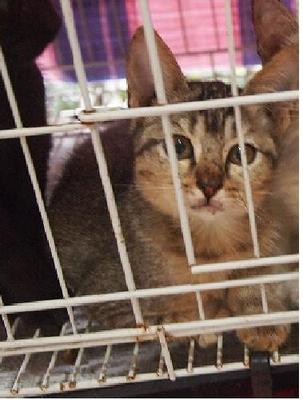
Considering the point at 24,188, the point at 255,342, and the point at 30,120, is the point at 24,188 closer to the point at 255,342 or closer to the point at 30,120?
the point at 30,120

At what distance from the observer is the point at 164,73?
0.92 meters

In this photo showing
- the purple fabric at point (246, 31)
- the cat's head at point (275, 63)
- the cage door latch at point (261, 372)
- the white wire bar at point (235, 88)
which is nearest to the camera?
the white wire bar at point (235, 88)

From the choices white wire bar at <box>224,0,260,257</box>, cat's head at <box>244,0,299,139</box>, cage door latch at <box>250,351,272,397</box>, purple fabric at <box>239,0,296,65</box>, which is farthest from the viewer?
purple fabric at <box>239,0,296,65</box>

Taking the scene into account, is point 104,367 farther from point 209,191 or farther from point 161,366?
point 209,191

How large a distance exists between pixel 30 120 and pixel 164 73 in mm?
298

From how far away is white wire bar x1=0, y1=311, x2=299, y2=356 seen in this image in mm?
915

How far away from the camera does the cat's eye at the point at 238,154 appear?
904mm

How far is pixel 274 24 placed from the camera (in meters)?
0.90

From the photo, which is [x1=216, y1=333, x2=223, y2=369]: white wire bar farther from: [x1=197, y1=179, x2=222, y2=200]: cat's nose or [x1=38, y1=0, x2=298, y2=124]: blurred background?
[x1=38, y1=0, x2=298, y2=124]: blurred background

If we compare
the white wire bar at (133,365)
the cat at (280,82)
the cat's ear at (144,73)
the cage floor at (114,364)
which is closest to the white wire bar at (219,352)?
the cage floor at (114,364)

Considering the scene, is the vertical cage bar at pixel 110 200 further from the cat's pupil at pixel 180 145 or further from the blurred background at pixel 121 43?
the blurred background at pixel 121 43

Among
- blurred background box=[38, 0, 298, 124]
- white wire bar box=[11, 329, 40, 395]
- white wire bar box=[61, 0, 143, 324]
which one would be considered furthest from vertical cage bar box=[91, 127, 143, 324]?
blurred background box=[38, 0, 298, 124]

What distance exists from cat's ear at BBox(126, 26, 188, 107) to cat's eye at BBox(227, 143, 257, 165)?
111mm

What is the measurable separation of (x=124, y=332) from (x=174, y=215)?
0.20m
